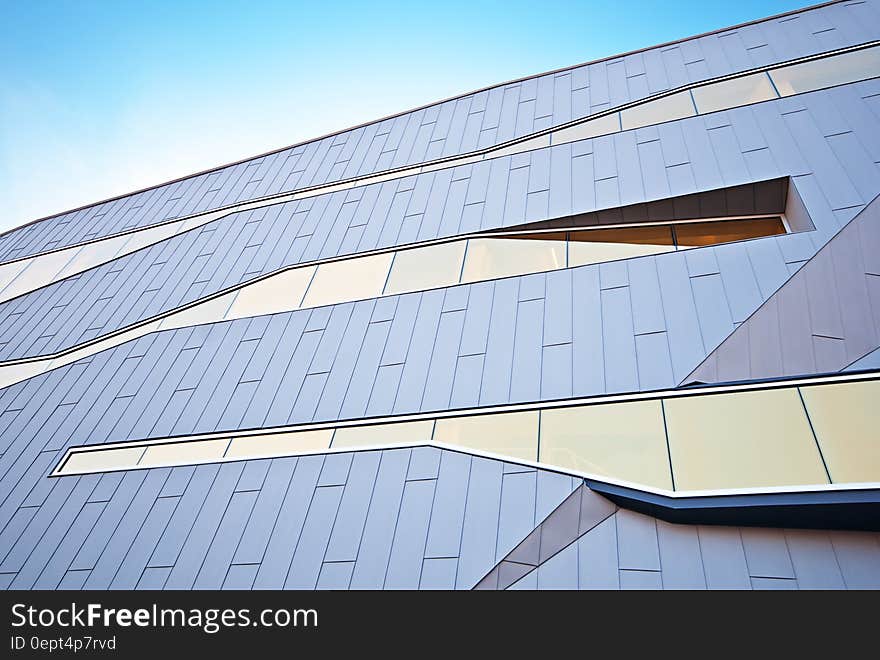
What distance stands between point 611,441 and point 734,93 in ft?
27.5

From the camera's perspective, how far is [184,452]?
977 centimetres

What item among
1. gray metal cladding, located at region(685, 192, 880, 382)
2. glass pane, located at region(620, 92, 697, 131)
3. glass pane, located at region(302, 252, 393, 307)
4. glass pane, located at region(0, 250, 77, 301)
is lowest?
glass pane, located at region(0, 250, 77, 301)

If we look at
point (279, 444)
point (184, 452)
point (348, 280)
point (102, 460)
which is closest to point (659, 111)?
point (348, 280)

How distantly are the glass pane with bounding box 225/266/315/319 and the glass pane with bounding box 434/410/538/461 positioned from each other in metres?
A: 4.77

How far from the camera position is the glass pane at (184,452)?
9.56 m

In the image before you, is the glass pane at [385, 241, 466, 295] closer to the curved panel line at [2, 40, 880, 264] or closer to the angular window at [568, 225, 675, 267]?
the angular window at [568, 225, 675, 267]

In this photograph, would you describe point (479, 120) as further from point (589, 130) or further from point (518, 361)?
point (518, 361)

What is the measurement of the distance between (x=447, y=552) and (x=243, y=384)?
511 centimetres

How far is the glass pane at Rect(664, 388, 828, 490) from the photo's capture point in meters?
6.37

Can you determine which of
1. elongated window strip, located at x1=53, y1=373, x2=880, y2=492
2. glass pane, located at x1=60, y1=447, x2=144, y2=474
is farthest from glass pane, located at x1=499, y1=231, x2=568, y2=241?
glass pane, located at x1=60, y1=447, x2=144, y2=474

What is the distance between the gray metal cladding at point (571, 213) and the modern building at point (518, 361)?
6cm
